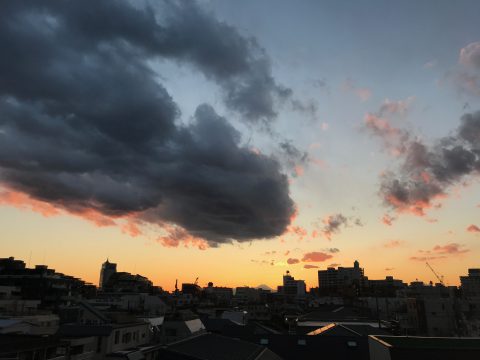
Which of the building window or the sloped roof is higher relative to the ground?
the sloped roof

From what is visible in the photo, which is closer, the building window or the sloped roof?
the sloped roof

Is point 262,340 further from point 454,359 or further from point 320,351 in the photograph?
point 454,359

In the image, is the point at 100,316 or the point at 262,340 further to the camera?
the point at 100,316

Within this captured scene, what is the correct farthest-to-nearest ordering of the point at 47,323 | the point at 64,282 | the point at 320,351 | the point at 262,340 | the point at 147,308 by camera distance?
the point at 147,308 → the point at 64,282 → the point at 47,323 → the point at 262,340 → the point at 320,351

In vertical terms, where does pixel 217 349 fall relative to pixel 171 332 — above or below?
above

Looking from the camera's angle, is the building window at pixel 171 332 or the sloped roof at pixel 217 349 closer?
the sloped roof at pixel 217 349

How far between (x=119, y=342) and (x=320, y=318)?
184ft

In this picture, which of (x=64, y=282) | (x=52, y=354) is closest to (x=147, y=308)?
(x=64, y=282)

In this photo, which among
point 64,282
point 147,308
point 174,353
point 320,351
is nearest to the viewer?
point 174,353

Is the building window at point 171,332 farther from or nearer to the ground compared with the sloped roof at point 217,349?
nearer to the ground

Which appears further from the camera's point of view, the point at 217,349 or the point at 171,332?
the point at 171,332

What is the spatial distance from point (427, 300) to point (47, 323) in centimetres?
9177

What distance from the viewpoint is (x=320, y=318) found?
310ft

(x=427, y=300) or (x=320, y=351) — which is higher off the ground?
(x=427, y=300)
